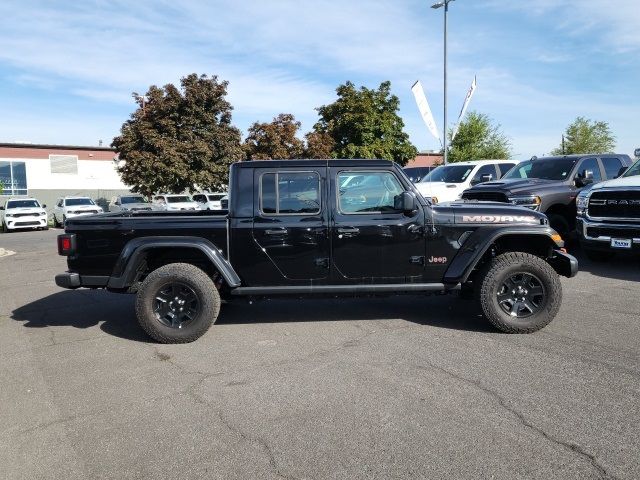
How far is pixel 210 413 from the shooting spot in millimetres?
3600

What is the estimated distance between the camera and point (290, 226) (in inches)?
205

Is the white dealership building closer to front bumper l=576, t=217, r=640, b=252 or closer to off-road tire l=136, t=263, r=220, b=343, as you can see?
front bumper l=576, t=217, r=640, b=252

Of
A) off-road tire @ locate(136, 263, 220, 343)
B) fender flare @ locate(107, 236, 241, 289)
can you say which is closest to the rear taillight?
fender flare @ locate(107, 236, 241, 289)

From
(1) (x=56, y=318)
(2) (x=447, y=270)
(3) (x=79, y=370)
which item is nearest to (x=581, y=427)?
(2) (x=447, y=270)

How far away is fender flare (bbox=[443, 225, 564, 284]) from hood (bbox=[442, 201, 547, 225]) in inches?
3.3

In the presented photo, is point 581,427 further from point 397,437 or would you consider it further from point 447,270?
point 447,270

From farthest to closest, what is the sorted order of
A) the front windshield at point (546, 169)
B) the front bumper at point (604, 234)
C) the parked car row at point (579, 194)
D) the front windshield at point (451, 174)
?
the front windshield at point (451, 174) < the front windshield at point (546, 169) < the parked car row at point (579, 194) < the front bumper at point (604, 234)

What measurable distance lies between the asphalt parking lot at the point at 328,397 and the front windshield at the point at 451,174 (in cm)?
719

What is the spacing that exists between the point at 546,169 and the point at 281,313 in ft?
24.0

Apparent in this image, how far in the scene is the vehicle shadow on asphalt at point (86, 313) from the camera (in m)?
5.88

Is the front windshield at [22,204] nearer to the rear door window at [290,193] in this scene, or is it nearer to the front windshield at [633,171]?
the rear door window at [290,193]

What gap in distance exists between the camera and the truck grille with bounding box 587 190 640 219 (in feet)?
26.5

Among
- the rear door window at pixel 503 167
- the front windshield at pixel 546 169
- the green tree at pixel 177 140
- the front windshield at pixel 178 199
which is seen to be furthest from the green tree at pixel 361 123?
the front windshield at pixel 546 169


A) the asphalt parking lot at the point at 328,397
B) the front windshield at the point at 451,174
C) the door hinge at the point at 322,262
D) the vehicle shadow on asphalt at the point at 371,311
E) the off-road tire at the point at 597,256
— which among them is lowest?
the asphalt parking lot at the point at 328,397
